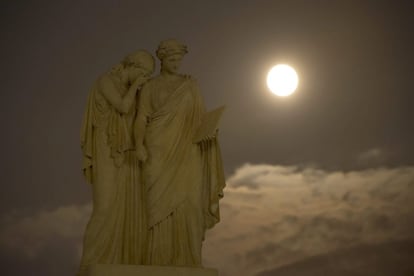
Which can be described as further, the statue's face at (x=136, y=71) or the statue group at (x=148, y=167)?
the statue's face at (x=136, y=71)

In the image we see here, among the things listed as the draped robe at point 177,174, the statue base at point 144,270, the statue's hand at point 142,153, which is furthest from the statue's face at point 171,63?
the statue base at point 144,270

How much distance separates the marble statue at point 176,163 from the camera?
21.5ft

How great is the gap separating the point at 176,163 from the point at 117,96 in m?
1.00

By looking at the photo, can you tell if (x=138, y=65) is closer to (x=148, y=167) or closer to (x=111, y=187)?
(x=148, y=167)

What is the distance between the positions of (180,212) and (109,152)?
1027 mm

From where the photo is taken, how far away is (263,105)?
13.4 meters

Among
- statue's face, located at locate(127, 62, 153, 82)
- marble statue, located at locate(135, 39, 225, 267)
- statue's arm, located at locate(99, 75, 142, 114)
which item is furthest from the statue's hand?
statue's face, located at locate(127, 62, 153, 82)

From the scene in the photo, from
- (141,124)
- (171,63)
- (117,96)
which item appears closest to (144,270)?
(141,124)

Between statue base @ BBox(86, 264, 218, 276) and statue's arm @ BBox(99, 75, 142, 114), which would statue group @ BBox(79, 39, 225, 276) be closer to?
statue's arm @ BBox(99, 75, 142, 114)

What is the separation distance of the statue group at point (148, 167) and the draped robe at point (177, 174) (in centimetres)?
1

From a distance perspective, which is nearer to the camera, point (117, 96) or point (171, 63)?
point (117, 96)

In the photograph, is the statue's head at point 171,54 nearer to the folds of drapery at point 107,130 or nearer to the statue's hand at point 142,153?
the folds of drapery at point 107,130

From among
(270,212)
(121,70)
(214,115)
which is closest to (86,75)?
(270,212)

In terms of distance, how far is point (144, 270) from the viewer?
20.0 ft
